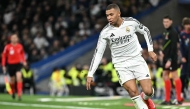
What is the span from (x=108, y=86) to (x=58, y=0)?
8.02 metres

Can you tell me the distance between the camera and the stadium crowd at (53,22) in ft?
79.8

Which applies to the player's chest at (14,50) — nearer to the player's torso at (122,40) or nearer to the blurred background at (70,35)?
the blurred background at (70,35)

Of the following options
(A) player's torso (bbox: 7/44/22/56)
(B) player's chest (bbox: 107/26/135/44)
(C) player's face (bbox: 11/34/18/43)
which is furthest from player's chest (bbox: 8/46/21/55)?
(B) player's chest (bbox: 107/26/135/44)

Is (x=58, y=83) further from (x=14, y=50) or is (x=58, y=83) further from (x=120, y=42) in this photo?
(x=120, y=42)

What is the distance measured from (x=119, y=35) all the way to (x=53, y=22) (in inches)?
672

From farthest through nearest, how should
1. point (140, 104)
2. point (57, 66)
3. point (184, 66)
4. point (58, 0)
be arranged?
point (58, 0) → point (57, 66) → point (184, 66) → point (140, 104)

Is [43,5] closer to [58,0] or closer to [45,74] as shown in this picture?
[58,0]

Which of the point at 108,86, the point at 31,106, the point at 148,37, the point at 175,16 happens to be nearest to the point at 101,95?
the point at 108,86

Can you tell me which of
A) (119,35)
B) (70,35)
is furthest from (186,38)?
(70,35)

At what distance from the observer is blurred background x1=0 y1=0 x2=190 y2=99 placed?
825 inches

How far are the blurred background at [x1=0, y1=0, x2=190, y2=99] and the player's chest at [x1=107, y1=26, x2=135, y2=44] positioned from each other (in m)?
10.3

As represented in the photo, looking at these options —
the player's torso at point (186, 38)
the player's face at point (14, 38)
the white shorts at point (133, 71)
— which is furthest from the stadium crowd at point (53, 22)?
the white shorts at point (133, 71)

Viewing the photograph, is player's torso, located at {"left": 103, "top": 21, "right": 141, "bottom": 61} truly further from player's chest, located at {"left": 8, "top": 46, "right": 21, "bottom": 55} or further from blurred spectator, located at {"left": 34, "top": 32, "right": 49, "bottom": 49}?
blurred spectator, located at {"left": 34, "top": 32, "right": 49, "bottom": 49}

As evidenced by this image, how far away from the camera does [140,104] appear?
368 inches
